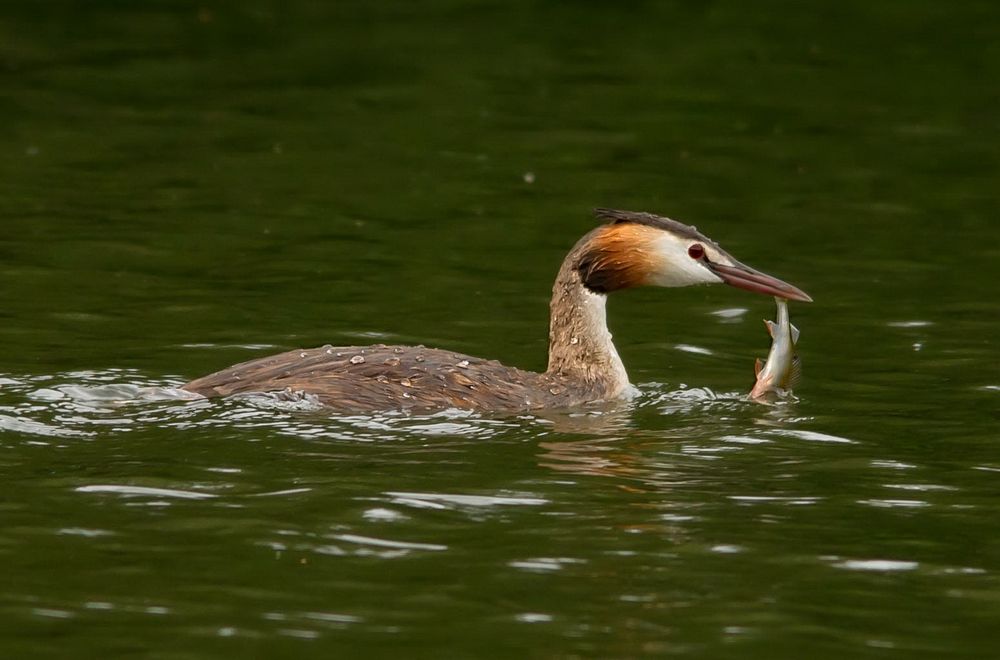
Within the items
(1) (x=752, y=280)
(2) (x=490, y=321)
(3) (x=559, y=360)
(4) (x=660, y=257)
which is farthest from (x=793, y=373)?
(2) (x=490, y=321)

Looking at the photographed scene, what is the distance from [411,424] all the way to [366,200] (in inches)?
276

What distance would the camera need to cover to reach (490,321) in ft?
46.3

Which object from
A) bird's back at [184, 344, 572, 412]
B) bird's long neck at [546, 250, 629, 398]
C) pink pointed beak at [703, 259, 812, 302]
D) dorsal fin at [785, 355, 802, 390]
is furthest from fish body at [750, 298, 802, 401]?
bird's back at [184, 344, 572, 412]

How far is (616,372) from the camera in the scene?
12.1 m

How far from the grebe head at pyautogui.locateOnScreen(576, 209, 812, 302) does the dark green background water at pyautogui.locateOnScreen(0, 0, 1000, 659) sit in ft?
2.34

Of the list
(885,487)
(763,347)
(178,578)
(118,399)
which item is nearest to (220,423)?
(118,399)

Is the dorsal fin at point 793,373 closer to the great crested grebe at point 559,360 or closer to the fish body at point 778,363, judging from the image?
the fish body at point 778,363

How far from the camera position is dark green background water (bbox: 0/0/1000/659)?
820 cm

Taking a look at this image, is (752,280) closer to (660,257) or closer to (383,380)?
(660,257)

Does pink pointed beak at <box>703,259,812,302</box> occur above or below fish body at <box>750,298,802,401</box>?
above

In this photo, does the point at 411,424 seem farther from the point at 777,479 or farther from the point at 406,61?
the point at 406,61

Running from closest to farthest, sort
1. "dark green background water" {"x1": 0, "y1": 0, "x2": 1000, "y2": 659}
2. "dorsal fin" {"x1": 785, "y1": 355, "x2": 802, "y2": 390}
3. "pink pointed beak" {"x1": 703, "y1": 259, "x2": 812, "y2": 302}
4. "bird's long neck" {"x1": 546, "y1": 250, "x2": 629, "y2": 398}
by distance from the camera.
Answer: "dark green background water" {"x1": 0, "y1": 0, "x2": 1000, "y2": 659}
"pink pointed beak" {"x1": 703, "y1": 259, "x2": 812, "y2": 302}
"dorsal fin" {"x1": 785, "y1": 355, "x2": 802, "y2": 390}
"bird's long neck" {"x1": 546, "y1": 250, "x2": 629, "y2": 398}

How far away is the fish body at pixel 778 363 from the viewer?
11742 mm

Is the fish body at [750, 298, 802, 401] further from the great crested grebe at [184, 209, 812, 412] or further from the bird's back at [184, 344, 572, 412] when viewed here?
the bird's back at [184, 344, 572, 412]
